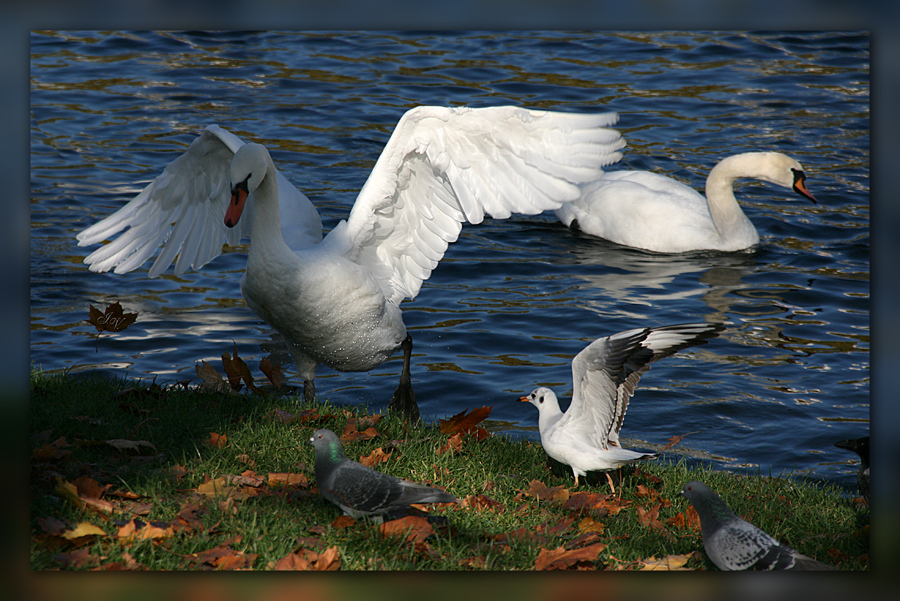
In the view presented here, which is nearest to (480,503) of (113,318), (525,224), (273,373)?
(273,373)

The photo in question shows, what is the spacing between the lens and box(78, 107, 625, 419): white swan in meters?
4.72

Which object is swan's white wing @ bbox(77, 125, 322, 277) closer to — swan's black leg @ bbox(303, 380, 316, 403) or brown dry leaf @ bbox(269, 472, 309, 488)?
swan's black leg @ bbox(303, 380, 316, 403)

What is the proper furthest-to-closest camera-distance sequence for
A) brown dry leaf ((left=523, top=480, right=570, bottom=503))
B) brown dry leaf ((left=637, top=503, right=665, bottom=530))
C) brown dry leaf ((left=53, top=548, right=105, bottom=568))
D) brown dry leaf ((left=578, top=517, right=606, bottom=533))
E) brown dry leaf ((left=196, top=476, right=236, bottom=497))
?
brown dry leaf ((left=523, top=480, right=570, bottom=503)), brown dry leaf ((left=637, top=503, right=665, bottom=530)), brown dry leaf ((left=578, top=517, right=606, bottom=533)), brown dry leaf ((left=196, top=476, right=236, bottom=497)), brown dry leaf ((left=53, top=548, right=105, bottom=568))

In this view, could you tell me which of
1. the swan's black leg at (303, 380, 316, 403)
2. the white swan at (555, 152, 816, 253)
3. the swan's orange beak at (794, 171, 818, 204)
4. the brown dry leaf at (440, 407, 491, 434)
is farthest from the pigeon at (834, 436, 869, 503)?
the swan's orange beak at (794, 171, 818, 204)

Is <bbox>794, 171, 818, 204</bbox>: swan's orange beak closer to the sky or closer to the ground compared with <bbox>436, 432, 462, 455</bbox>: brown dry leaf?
closer to the sky

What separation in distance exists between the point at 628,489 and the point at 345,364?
221cm

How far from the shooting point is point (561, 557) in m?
3.27

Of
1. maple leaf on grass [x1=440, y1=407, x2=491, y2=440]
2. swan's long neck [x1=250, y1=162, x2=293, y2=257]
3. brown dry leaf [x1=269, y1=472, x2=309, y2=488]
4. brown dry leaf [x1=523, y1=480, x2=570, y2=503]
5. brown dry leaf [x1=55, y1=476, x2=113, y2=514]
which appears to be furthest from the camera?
swan's long neck [x1=250, y1=162, x2=293, y2=257]

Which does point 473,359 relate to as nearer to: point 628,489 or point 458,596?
point 628,489

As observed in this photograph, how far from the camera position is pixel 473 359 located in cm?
745

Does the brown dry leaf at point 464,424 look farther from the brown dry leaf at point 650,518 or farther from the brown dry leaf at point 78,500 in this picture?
the brown dry leaf at point 78,500

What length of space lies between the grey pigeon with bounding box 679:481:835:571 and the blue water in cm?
244

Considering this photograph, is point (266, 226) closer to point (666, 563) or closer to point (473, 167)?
point (473, 167)
